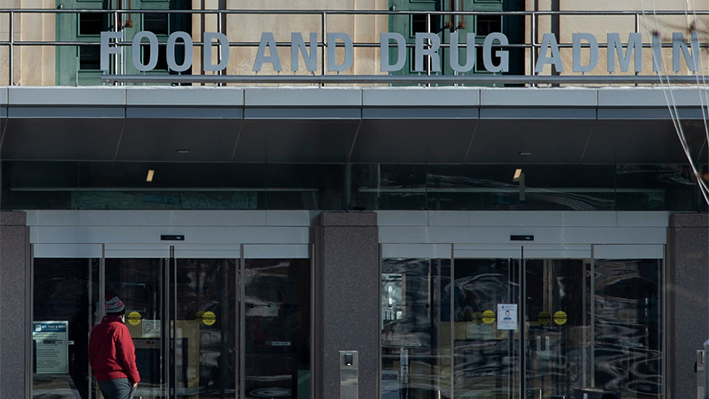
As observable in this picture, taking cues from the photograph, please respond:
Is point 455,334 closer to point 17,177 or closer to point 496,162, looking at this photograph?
point 496,162

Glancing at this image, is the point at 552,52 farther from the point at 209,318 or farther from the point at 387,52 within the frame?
Result: the point at 209,318

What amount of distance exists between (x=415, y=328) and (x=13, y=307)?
228 inches

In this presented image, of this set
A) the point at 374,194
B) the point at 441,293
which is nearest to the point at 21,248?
the point at 374,194

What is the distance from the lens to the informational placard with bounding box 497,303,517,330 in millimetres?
14836

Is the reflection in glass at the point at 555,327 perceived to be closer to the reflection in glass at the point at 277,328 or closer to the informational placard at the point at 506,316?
the informational placard at the point at 506,316

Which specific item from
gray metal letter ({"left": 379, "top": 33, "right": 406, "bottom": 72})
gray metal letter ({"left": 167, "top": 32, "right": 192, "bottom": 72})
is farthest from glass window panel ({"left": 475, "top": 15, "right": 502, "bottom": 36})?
gray metal letter ({"left": 167, "top": 32, "right": 192, "bottom": 72})

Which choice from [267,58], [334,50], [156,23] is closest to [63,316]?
[156,23]

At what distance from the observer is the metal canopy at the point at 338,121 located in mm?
12742

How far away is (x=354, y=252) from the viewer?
47.5 ft

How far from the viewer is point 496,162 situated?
14.7 m

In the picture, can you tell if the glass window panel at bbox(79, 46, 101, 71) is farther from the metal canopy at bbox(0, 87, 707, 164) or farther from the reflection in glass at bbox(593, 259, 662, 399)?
the reflection in glass at bbox(593, 259, 662, 399)

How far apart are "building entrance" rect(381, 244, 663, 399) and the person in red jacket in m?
4.19

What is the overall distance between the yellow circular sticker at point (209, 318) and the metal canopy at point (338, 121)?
7.79 feet

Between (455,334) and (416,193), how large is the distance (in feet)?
7.10
